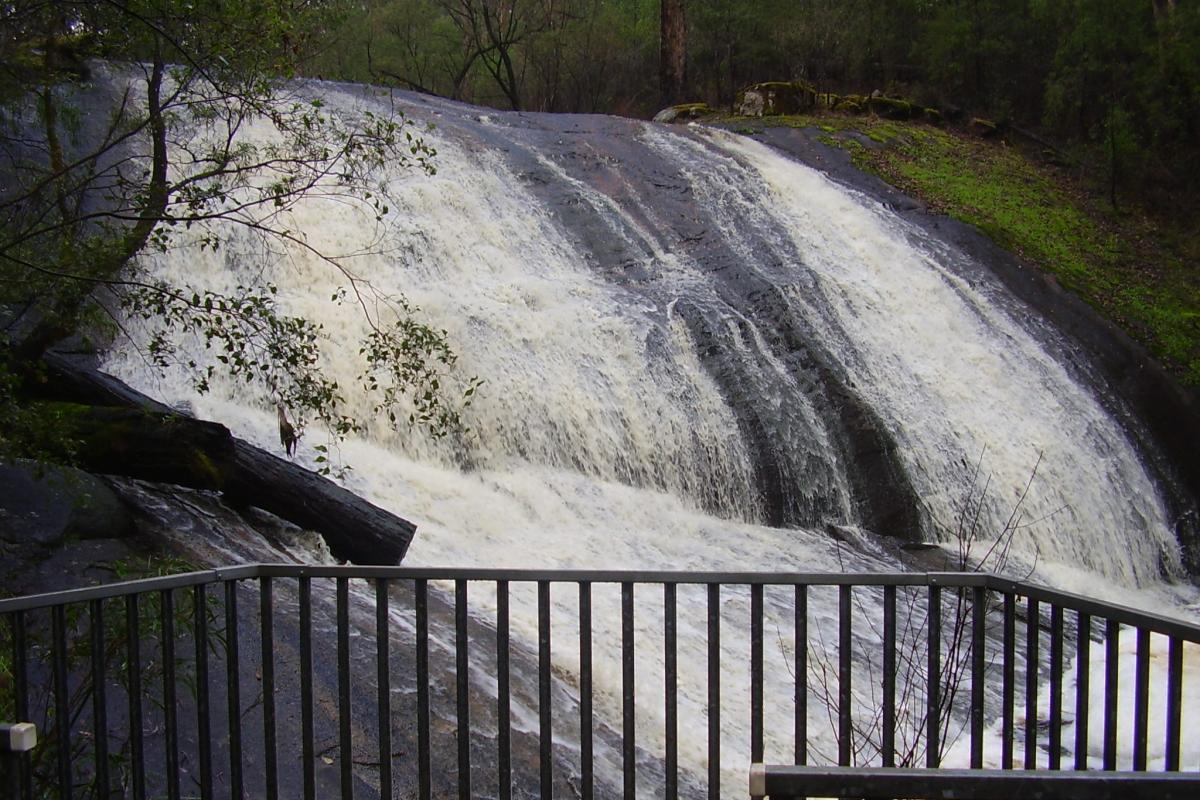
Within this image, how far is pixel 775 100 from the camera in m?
23.5

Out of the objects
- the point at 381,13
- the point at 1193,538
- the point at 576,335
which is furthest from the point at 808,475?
the point at 381,13

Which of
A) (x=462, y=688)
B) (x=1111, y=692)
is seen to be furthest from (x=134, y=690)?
(x=1111, y=692)

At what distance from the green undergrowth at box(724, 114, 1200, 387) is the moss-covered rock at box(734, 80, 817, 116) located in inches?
39.9

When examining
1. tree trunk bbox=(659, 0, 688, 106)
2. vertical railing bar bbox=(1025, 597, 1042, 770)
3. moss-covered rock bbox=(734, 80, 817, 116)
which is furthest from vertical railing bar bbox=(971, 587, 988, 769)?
tree trunk bbox=(659, 0, 688, 106)

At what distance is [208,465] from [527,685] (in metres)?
2.59

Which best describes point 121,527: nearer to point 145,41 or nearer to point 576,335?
point 145,41

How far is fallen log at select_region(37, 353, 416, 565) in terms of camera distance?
7465 mm

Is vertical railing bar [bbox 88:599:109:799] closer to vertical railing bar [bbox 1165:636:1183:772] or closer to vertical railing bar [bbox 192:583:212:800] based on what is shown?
vertical railing bar [bbox 192:583:212:800]

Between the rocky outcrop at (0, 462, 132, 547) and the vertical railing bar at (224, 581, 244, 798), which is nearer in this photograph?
the vertical railing bar at (224, 581, 244, 798)

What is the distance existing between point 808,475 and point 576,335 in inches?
112

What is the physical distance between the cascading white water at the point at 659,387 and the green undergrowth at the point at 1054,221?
84.8 inches

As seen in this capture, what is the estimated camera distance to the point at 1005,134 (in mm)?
25031

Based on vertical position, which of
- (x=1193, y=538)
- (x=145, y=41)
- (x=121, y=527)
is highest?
(x=145, y=41)

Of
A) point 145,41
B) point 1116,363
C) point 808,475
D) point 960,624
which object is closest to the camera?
point 960,624
